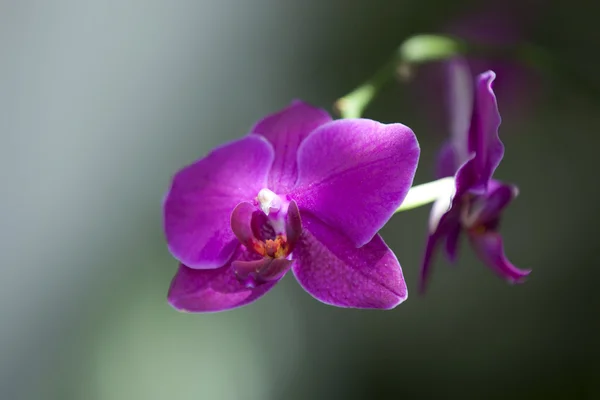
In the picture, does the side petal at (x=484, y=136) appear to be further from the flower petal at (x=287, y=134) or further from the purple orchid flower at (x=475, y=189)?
the flower petal at (x=287, y=134)

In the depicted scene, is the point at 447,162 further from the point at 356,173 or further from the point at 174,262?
the point at 174,262

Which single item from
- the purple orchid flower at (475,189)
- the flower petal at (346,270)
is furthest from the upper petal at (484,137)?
the flower petal at (346,270)

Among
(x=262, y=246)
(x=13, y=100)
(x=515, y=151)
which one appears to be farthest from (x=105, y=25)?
(x=262, y=246)

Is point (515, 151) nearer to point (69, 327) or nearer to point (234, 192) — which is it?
point (234, 192)

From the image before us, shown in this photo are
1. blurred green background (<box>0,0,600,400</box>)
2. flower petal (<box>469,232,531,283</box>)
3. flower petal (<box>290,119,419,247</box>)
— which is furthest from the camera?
blurred green background (<box>0,0,600,400</box>)

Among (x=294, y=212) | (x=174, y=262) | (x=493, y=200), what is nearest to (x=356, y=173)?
(x=294, y=212)

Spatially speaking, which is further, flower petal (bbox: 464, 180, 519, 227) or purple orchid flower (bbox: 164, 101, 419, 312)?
flower petal (bbox: 464, 180, 519, 227)

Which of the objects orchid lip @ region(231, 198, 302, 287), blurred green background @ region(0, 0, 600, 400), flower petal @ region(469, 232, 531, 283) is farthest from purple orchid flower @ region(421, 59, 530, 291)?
blurred green background @ region(0, 0, 600, 400)

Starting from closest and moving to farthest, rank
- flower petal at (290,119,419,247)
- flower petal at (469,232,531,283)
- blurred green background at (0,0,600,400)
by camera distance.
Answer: flower petal at (290,119,419,247)
flower petal at (469,232,531,283)
blurred green background at (0,0,600,400)

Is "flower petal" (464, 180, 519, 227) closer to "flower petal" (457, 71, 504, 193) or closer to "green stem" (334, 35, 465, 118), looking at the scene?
"flower petal" (457, 71, 504, 193)
